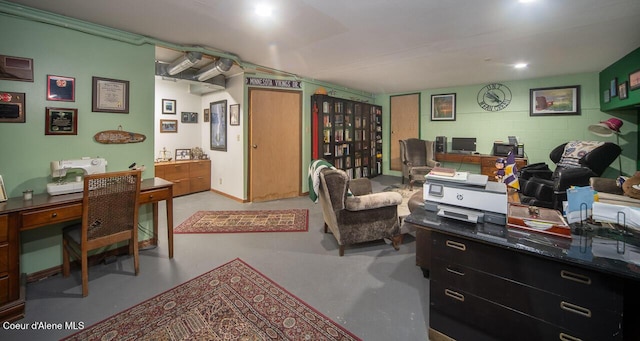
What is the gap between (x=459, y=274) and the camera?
144cm

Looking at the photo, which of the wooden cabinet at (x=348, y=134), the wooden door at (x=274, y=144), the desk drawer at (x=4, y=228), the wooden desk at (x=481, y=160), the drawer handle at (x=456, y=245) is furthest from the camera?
the wooden cabinet at (x=348, y=134)

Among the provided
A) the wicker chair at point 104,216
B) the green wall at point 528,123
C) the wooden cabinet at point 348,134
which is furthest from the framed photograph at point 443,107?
the wicker chair at point 104,216

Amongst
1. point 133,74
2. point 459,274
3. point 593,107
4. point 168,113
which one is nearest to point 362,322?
point 459,274

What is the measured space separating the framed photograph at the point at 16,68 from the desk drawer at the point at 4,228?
1224 mm

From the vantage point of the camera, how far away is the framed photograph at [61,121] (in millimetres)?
2355

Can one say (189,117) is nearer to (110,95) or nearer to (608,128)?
(110,95)

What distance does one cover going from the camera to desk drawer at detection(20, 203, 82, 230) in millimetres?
1877

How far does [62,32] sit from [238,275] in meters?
2.71

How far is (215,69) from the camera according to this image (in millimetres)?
3953

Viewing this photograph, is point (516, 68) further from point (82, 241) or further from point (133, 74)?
point (82, 241)

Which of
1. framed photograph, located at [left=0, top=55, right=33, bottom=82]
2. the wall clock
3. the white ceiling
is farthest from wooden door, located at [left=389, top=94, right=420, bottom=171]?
framed photograph, located at [left=0, top=55, right=33, bottom=82]

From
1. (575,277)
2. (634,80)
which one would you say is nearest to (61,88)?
(575,277)

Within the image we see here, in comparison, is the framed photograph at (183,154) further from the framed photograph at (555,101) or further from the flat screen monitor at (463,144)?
the framed photograph at (555,101)

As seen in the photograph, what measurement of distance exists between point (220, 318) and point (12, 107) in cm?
A: 244
